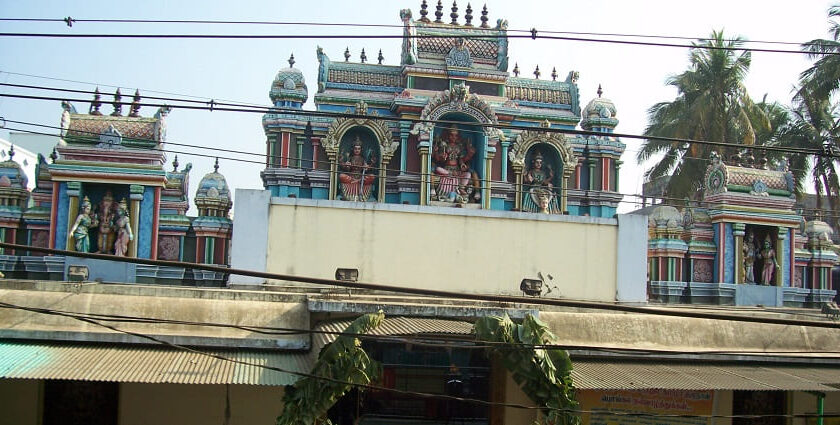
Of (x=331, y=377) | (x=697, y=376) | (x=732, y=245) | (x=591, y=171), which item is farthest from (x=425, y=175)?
(x=331, y=377)

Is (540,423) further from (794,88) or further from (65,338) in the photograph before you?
(794,88)

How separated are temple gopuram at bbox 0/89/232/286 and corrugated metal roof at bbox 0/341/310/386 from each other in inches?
342

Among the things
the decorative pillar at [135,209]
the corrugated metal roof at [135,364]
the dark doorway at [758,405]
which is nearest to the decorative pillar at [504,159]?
the decorative pillar at [135,209]

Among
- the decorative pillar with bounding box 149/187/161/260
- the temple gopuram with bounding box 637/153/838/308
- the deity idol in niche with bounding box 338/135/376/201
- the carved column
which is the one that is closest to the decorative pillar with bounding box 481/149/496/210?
the carved column

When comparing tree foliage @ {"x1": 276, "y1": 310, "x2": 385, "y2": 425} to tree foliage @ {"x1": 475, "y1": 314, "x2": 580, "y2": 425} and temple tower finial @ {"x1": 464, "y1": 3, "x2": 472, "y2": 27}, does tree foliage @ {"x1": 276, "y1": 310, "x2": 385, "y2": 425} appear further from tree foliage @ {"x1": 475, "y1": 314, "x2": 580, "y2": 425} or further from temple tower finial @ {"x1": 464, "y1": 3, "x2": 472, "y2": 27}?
A: temple tower finial @ {"x1": 464, "y1": 3, "x2": 472, "y2": 27}

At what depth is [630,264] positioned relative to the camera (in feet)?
60.3

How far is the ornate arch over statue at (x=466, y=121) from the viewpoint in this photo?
2350 centimetres

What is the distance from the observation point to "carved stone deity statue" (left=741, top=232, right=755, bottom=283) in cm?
2362

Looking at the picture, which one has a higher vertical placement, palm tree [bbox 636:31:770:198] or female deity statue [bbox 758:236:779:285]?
palm tree [bbox 636:31:770:198]

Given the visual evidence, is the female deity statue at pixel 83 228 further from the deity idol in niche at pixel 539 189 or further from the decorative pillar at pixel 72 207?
the deity idol in niche at pixel 539 189

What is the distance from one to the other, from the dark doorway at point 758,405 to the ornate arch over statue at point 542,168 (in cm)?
1033

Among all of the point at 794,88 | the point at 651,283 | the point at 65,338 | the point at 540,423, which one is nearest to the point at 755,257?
the point at 651,283

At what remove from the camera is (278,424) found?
11.0 metres

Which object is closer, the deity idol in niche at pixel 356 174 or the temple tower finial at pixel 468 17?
the deity idol in niche at pixel 356 174
